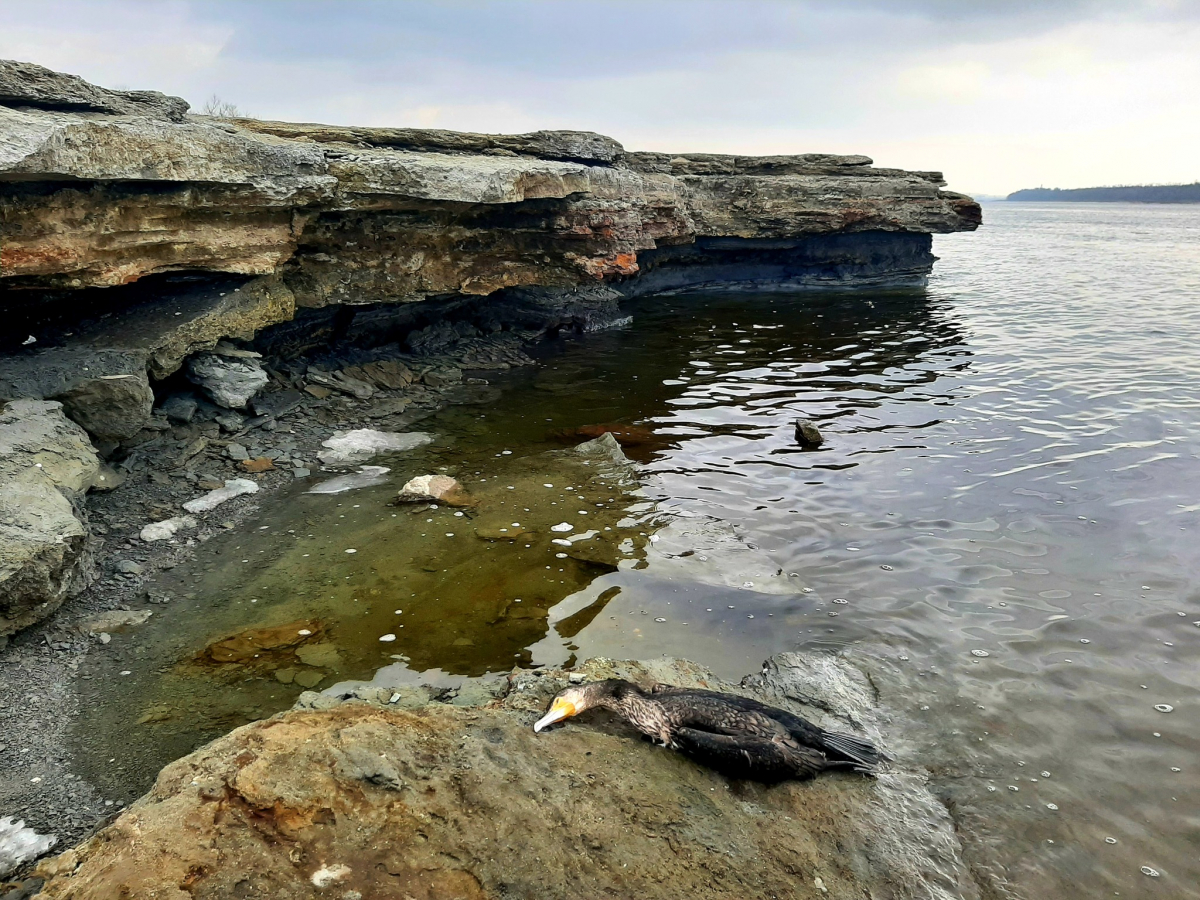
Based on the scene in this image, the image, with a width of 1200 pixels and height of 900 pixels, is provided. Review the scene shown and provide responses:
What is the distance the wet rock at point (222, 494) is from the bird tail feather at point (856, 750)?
6.99m

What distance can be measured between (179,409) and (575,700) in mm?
7757

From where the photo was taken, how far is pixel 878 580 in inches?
268

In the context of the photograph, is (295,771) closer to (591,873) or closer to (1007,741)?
(591,873)

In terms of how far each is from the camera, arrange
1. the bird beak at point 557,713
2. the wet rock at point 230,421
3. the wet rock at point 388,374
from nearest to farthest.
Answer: the bird beak at point 557,713 < the wet rock at point 230,421 < the wet rock at point 388,374

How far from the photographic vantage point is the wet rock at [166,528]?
24.3 feet

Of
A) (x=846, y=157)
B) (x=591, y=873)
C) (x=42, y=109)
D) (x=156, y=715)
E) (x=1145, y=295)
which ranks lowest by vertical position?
(x=156, y=715)

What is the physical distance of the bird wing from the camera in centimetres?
422

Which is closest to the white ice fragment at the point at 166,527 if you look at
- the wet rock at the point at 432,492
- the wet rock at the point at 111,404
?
the wet rock at the point at 111,404

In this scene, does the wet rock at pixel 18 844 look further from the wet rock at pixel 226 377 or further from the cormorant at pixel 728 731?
the wet rock at pixel 226 377

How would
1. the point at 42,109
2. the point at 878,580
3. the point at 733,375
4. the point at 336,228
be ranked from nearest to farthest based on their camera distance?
the point at 878,580
the point at 42,109
the point at 336,228
the point at 733,375

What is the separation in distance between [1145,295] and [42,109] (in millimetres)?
28766

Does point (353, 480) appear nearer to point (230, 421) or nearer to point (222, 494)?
point (222, 494)

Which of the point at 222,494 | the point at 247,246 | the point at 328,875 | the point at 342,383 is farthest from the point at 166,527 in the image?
the point at 328,875

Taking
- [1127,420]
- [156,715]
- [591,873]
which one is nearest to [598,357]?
[1127,420]
